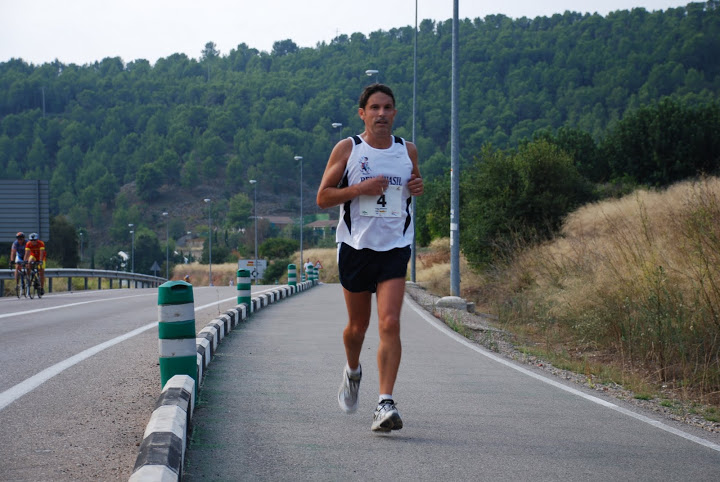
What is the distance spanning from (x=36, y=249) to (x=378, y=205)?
18567 mm

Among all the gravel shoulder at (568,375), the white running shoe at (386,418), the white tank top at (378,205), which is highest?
the white tank top at (378,205)

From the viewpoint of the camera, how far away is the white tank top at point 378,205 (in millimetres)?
5637

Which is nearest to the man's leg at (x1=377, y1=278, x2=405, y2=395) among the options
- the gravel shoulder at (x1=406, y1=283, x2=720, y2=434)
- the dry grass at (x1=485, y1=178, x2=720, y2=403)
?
the gravel shoulder at (x1=406, y1=283, x2=720, y2=434)

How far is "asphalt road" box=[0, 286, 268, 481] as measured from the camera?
4.65m

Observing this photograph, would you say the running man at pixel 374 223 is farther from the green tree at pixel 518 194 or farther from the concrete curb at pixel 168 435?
the green tree at pixel 518 194

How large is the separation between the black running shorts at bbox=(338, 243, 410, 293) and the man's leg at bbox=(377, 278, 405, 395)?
3.0 inches

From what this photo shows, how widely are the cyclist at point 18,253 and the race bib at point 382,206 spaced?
18389mm

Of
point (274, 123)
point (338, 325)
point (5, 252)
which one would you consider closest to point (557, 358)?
point (338, 325)

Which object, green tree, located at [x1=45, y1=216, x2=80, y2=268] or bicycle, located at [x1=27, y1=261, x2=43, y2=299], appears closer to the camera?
bicycle, located at [x1=27, y1=261, x2=43, y2=299]

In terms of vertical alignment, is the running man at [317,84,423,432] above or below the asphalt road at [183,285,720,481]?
above

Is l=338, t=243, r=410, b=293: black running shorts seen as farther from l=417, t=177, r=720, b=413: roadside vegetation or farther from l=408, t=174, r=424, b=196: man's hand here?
l=417, t=177, r=720, b=413: roadside vegetation

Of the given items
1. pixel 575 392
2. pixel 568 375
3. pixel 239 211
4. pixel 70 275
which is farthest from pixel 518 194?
pixel 239 211

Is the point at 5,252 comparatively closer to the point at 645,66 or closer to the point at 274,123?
the point at 274,123

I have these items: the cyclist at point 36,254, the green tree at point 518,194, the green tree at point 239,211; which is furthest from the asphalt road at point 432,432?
the green tree at point 239,211
